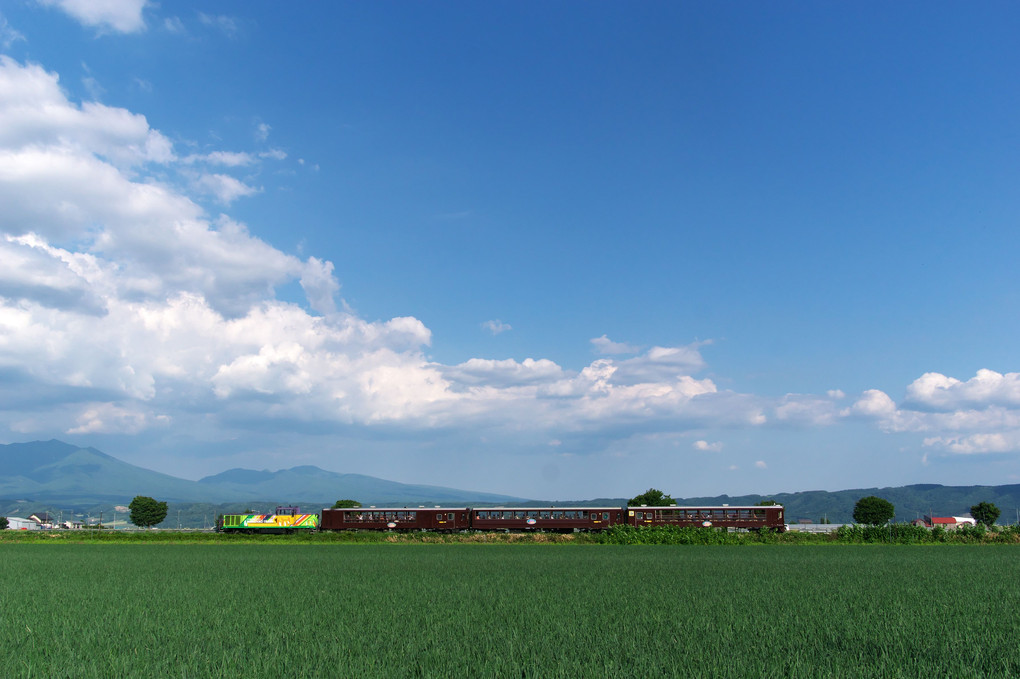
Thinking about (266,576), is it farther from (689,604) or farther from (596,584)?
(689,604)

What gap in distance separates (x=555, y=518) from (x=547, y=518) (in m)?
0.87

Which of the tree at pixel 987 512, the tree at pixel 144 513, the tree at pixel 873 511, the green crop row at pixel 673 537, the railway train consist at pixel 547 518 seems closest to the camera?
the green crop row at pixel 673 537

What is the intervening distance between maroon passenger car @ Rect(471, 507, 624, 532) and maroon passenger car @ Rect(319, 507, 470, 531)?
Result: 3.95 meters

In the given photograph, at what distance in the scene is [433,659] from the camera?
36.6ft

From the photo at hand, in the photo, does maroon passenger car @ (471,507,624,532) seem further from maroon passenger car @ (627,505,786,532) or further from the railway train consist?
maroon passenger car @ (627,505,786,532)

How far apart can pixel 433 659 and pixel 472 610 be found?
5863 mm

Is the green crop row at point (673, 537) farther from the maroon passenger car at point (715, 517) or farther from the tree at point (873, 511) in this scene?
the tree at point (873, 511)

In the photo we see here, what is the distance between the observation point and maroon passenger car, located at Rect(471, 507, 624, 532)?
240ft

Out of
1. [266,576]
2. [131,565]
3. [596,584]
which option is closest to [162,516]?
[131,565]

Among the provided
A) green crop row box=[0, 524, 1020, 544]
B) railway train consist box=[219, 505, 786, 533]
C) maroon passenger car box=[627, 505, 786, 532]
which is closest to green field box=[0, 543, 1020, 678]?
green crop row box=[0, 524, 1020, 544]

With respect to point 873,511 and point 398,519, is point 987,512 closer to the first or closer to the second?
point 873,511

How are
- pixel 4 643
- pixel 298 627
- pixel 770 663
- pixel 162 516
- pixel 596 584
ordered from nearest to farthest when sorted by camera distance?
pixel 770 663, pixel 4 643, pixel 298 627, pixel 596 584, pixel 162 516

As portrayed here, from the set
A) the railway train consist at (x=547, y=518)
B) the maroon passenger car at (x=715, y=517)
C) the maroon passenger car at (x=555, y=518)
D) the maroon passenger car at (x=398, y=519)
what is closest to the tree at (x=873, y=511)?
the railway train consist at (x=547, y=518)

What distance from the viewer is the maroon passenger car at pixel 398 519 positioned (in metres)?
76.2
